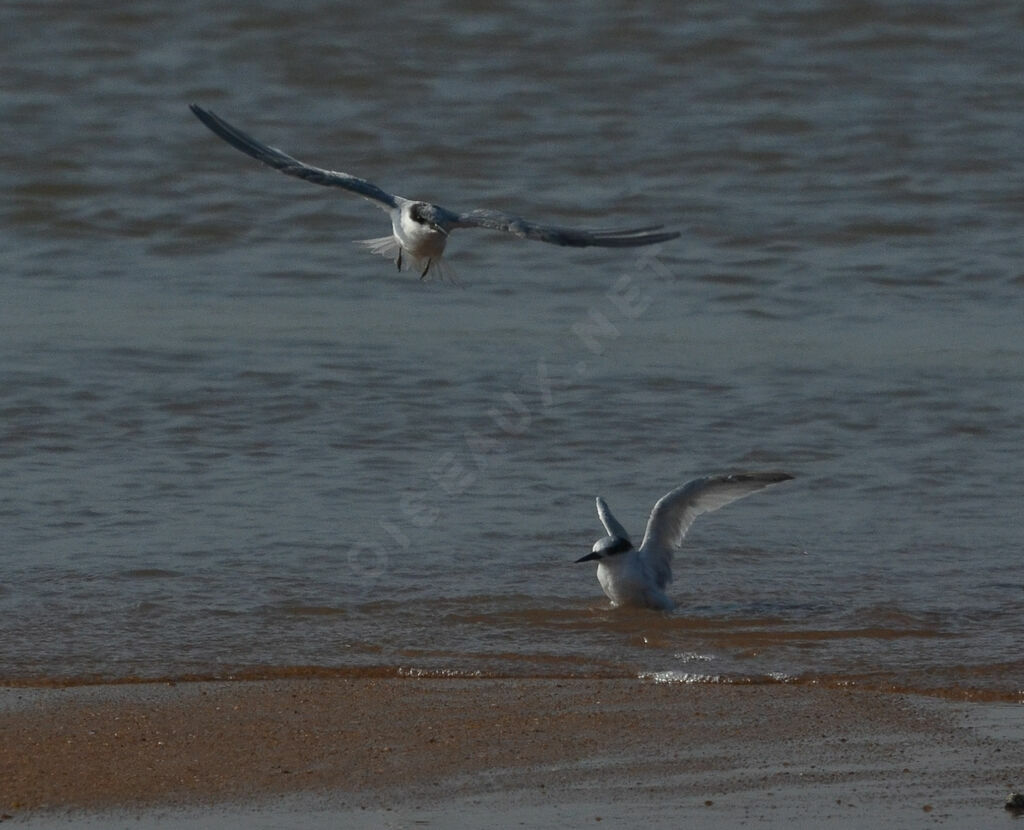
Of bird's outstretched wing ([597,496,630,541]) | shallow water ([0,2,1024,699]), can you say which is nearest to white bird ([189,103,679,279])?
bird's outstretched wing ([597,496,630,541])

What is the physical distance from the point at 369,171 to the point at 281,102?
2140mm

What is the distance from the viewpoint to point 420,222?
6941 millimetres

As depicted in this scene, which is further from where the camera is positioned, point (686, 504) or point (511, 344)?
point (511, 344)

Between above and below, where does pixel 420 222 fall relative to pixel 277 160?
below

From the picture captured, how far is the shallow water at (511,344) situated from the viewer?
24.4 ft

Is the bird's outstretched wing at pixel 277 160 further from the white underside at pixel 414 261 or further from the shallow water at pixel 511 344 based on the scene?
the shallow water at pixel 511 344

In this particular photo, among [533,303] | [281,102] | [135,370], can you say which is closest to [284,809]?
[135,370]

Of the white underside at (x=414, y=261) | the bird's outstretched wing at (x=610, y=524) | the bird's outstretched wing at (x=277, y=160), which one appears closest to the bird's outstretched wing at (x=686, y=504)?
the bird's outstretched wing at (x=610, y=524)

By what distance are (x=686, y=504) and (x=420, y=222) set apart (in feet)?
5.68

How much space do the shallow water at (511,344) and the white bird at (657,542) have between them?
0.10 meters

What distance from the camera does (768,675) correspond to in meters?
6.70

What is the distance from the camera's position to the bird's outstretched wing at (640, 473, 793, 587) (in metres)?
7.87

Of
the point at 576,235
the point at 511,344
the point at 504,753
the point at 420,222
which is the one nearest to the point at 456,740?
the point at 504,753

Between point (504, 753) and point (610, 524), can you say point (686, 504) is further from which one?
point (504, 753)
